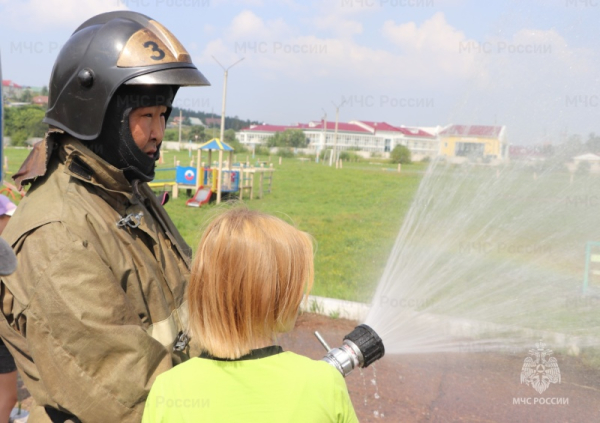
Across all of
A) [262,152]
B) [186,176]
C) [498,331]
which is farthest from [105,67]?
[262,152]

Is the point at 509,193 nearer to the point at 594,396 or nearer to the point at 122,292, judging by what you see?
the point at 594,396

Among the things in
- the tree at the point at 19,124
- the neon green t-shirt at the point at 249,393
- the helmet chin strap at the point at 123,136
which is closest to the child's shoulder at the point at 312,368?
the neon green t-shirt at the point at 249,393

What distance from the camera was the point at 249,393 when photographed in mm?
1673

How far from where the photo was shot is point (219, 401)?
167 centimetres

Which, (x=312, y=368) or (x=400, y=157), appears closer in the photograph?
(x=312, y=368)

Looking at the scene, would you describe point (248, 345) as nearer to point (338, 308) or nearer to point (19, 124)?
point (338, 308)

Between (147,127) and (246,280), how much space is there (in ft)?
3.16

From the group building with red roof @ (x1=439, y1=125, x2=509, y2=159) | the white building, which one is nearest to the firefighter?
building with red roof @ (x1=439, y1=125, x2=509, y2=159)

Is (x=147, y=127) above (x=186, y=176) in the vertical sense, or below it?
above

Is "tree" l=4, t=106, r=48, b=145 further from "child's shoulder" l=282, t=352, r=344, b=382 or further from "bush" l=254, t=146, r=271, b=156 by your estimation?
"child's shoulder" l=282, t=352, r=344, b=382

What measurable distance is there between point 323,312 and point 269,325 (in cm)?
457

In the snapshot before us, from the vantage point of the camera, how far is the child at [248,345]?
167cm

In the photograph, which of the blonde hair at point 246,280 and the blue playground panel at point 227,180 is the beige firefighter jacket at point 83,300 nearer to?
the blonde hair at point 246,280

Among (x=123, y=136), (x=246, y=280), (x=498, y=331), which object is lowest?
(x=498, y=331)
